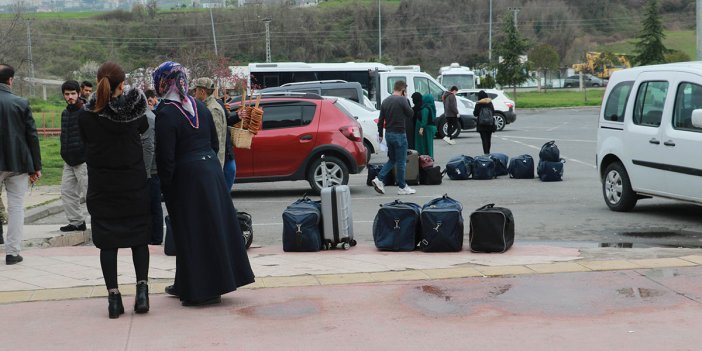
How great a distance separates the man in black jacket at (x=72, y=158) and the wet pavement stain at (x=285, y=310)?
4.49 m

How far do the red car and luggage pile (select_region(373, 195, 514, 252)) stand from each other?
6.19m

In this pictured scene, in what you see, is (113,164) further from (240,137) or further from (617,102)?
(617,102)

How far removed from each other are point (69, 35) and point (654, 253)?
106 metres

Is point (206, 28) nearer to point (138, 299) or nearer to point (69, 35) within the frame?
point (69, 35)

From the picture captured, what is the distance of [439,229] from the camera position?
9891mm

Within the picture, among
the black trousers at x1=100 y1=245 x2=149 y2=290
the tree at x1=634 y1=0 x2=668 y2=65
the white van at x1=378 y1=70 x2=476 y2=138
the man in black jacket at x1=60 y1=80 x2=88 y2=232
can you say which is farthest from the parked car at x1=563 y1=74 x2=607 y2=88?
the black trousers at x1=100 y1=245 x2=149 y2=290

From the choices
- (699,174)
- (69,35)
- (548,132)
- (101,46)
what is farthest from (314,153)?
(69,35)

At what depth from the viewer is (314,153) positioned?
1634 cm

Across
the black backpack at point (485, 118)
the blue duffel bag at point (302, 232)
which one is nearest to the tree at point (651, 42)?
the black backpack at point (485, 118)

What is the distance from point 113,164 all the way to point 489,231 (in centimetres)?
418

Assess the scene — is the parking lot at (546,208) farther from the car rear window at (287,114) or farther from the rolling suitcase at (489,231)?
the rolling suitcase at (489,231)

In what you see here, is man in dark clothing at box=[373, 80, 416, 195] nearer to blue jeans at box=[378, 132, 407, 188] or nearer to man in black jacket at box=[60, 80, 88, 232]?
blue jeans at box=[378, 132, 407, 188]

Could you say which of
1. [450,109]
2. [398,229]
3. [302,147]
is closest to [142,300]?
[398,229]

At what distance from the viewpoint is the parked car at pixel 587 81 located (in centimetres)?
9165
